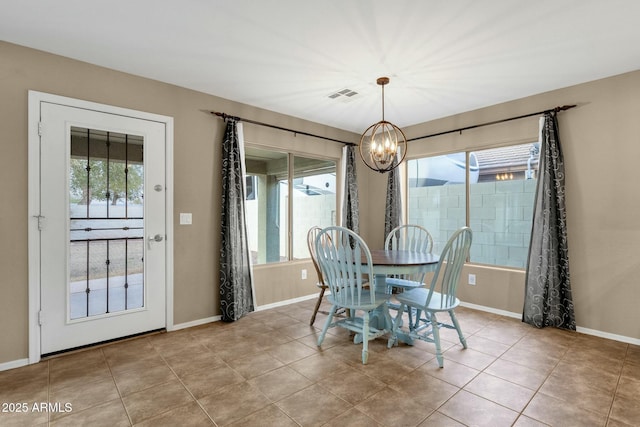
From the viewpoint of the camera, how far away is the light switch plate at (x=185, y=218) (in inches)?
128

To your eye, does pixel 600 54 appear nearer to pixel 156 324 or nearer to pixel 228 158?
pixel 228 158

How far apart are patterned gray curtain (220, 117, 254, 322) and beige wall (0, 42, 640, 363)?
4.7 inches

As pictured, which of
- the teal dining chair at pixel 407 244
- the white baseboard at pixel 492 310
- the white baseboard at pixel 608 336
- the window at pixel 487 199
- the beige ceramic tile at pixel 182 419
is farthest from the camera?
the window at pixel 487 199

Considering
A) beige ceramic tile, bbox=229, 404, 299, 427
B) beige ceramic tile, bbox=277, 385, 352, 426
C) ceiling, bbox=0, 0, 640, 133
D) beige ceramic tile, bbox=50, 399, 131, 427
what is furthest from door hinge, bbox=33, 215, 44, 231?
beige ceramic tile, bbox=277, 385, 352, 426

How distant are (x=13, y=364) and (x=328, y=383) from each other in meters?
2.39

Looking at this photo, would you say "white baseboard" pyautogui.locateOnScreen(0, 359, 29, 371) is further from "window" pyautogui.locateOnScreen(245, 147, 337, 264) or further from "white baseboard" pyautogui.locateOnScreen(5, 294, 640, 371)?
"window" pyautogui.locateOnScreen(245, 147, 337, 264)

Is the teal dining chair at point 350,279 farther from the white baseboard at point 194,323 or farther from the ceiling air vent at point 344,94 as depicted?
the ceiling air vent at point 344,94

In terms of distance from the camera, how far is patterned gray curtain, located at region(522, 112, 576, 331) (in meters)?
3.11

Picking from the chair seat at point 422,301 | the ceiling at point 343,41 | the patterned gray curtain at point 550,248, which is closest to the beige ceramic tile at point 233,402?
the chair seat at point 422,301

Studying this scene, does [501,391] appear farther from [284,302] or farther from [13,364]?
[13,364]

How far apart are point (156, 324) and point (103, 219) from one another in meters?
1.12

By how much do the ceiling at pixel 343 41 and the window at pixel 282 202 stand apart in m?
1.03

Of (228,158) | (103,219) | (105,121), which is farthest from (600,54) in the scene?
(103,219)

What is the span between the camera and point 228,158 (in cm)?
345
